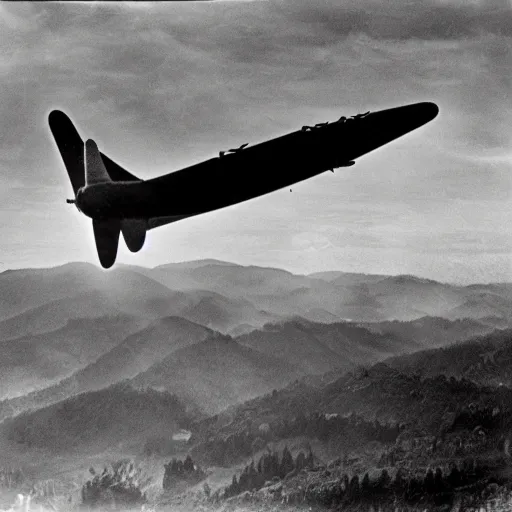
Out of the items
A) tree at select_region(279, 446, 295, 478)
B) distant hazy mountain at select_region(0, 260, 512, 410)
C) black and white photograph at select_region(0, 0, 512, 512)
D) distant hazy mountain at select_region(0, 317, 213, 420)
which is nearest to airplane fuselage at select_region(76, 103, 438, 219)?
black and white photograph at select_region(0, 0, 512, 512)

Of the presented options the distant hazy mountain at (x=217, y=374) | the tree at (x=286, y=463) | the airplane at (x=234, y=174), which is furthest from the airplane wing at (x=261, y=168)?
the tree at (x=286, y=463)

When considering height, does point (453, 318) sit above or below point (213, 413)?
above

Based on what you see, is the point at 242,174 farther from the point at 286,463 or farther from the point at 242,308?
the point at 286,463

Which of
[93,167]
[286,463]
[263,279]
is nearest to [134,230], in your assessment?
[93,167]

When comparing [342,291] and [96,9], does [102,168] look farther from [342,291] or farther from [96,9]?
[342,291]

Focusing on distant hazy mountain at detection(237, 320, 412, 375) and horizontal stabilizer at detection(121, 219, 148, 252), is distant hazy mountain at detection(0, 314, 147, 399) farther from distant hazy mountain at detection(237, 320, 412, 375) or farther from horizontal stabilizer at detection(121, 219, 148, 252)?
horizontal stabilizer at detection(121, 219, 148, 252)

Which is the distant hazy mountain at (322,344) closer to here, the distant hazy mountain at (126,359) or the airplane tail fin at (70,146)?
the distant hazy mountain at (126,359)

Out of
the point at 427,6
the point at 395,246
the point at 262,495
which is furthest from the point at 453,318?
the point at 427,6
